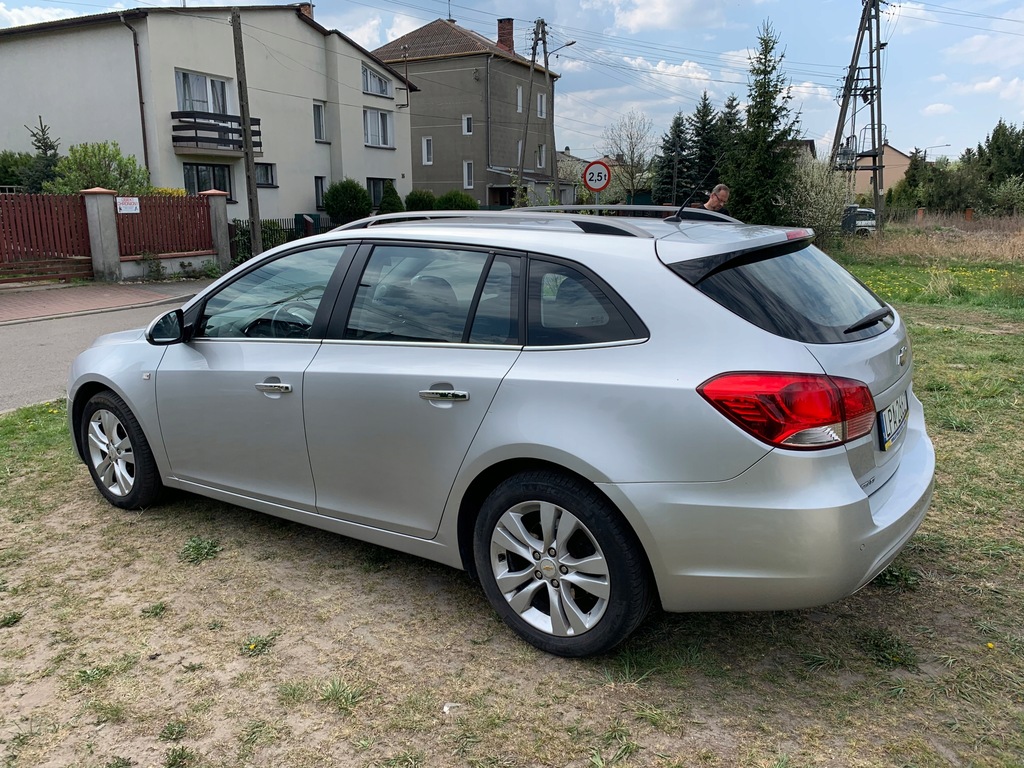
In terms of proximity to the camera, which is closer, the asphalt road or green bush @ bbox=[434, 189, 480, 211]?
the asphalt road

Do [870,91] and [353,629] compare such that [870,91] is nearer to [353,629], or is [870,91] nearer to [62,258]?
[62,258]

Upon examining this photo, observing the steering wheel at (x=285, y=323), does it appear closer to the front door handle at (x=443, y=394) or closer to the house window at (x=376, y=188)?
the front door handle at (x=443, y=394)

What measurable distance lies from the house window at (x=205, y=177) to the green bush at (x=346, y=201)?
4.50 metres

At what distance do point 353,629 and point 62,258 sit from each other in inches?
735

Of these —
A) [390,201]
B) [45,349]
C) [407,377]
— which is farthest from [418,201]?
[407,377]

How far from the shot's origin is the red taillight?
260cm

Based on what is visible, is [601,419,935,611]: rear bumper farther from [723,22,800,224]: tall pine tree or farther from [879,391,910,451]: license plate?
[723,22,800,224]: tall pine tree

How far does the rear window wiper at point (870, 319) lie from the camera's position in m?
3.02

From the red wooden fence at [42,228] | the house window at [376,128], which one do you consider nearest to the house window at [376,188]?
the house window at [376,128]

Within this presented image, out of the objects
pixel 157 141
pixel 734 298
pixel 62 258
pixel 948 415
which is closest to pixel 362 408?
pixel 734 298

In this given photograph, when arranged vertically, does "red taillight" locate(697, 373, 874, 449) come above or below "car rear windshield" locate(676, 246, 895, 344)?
below

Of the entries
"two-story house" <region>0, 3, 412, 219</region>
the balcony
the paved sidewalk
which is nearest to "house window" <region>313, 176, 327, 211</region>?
"two-story house" <region>0, 3, 412, 219</region>

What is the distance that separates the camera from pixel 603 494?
285cm

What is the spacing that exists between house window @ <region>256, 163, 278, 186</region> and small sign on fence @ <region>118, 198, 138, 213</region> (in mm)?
13001
